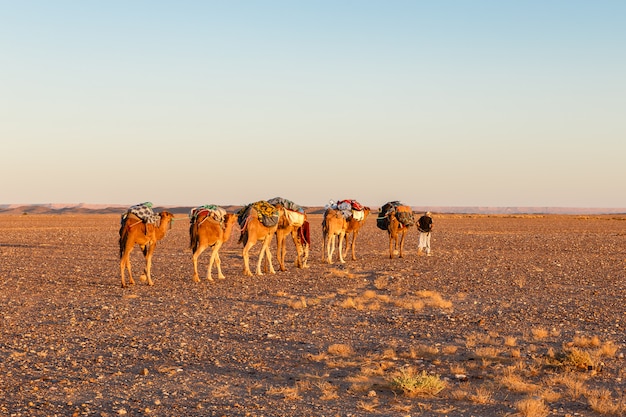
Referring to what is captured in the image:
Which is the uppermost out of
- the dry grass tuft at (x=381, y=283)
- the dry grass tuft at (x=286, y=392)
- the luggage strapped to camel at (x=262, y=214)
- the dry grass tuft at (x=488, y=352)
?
the luggage strapped to camel at (x=262, y=214)

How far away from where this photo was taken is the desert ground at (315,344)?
816 centimetres

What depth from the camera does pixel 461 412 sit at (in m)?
7.77

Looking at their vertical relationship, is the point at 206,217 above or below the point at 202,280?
above

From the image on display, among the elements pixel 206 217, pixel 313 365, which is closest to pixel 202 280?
pixel 206 217

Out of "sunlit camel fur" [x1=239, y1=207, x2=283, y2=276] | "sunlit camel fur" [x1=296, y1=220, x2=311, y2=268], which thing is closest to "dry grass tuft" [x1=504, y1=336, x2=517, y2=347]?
"sunlit camel fur" [x1=239, y1=207, x2=283, y2=276]

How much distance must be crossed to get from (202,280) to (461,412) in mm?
13018

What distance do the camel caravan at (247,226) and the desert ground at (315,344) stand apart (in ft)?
2.82

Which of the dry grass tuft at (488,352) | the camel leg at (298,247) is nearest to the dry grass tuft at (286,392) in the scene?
the dry grass tuft at (488,352)

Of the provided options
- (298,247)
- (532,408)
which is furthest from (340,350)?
(298,247)

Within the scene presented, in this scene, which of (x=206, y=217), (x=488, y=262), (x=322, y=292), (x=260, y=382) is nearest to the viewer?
(x=260, y=382)

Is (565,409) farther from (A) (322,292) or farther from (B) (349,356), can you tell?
(A) (322,292)

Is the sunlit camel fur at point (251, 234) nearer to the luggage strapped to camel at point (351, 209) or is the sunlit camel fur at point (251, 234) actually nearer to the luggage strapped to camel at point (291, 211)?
the luggage strapped to camel at point (291, 211)

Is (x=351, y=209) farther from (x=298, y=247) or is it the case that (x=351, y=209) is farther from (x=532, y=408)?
(x=532, y=408)

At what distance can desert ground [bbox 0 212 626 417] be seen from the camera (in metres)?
8.16
